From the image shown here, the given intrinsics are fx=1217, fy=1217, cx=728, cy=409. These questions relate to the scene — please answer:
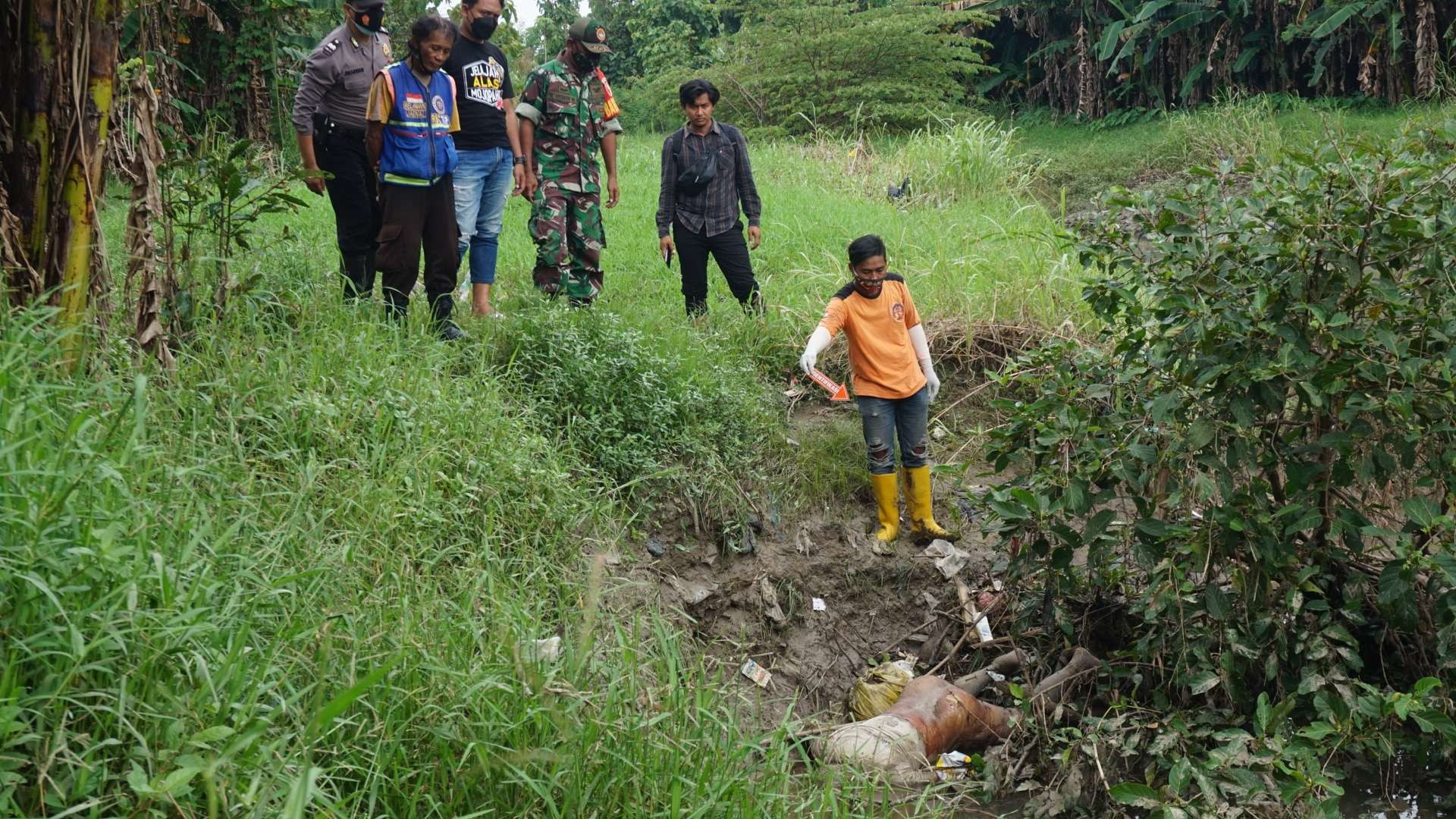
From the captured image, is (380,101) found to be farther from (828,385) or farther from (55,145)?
(828,385)

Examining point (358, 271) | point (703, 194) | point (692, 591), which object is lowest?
point (692, 591)

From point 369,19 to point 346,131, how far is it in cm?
59

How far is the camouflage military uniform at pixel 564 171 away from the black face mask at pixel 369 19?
0.92 metres

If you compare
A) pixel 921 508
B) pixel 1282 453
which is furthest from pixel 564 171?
pixel 1282 453

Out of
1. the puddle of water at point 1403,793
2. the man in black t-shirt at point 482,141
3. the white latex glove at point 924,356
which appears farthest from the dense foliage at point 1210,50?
the puddle of water at point 1403,793

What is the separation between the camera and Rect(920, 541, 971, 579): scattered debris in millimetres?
5703

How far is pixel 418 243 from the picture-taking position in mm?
5613

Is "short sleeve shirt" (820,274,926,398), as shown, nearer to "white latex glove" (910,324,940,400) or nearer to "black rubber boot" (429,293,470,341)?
"white latex glove" (910,324,940,400)

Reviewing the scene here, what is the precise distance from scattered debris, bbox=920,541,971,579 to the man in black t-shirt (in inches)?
103

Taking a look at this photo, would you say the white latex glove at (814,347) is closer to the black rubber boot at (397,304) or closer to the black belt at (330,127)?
the black rubber boot at (397,304)

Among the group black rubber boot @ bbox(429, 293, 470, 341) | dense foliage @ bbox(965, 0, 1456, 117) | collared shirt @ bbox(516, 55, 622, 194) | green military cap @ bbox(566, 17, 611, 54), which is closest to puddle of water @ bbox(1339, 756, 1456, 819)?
black rubber boot @ bbox(429, 293, 470, 341)

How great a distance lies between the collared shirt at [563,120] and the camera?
266 inches

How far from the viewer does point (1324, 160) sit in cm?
410

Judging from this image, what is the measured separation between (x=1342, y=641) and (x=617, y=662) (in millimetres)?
2501
